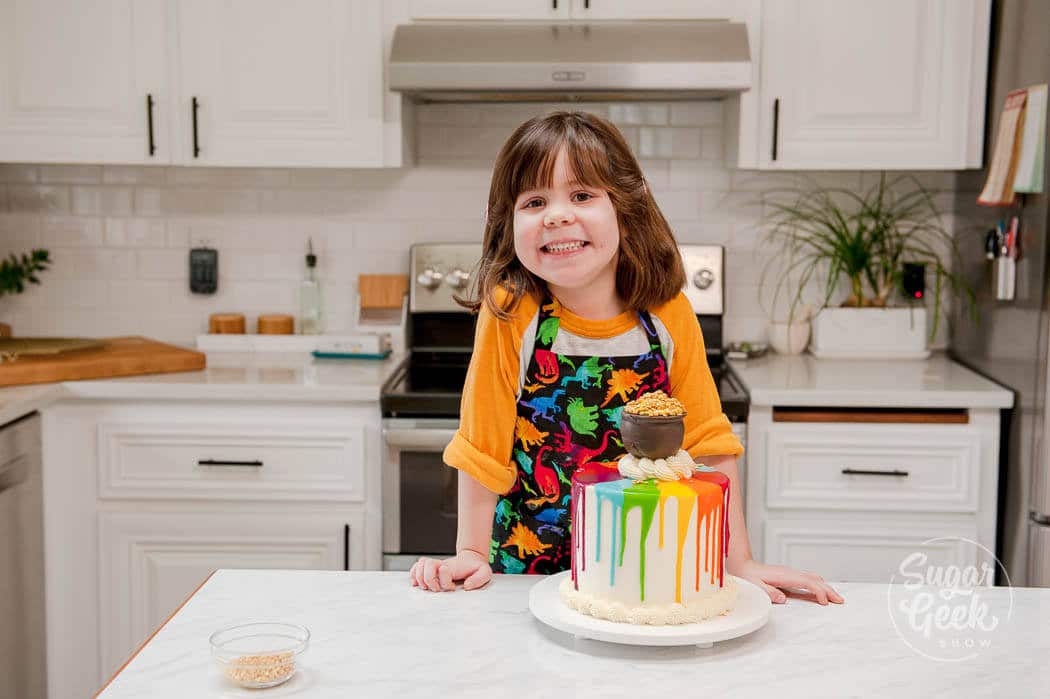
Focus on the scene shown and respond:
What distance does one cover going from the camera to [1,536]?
232 centimetres

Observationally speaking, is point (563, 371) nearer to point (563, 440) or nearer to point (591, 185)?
point (563, 440)

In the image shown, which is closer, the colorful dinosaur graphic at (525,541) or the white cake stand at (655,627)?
the white cake stand at (655,627)

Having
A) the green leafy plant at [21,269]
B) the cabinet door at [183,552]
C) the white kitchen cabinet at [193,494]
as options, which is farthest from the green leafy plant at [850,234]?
the green leafy plant at [21,269]


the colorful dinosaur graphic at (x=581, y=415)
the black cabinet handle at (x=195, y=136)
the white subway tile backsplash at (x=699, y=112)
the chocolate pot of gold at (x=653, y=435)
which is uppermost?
the white subway tile backsplash at (x=699, y=112)

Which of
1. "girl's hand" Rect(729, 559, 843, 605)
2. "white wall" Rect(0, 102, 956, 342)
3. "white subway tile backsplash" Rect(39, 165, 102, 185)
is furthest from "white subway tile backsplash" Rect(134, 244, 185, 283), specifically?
"girl's hand" Rect(729, 559, 843, 605)

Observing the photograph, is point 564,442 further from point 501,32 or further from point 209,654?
point 501,32

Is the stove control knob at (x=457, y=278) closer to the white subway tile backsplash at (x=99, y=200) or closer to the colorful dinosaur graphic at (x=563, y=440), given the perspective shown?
the white subway tile backsplash at (x=99, y=200)

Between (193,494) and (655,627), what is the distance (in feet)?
5.50

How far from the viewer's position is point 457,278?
9.88 ft

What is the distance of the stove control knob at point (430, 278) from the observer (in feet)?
9.93

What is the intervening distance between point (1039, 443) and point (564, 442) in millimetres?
1273

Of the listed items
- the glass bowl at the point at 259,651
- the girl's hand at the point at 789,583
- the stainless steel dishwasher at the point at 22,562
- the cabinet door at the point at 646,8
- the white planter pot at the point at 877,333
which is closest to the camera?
the glass bowl at the point at 259,651

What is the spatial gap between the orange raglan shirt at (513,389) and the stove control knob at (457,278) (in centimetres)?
148

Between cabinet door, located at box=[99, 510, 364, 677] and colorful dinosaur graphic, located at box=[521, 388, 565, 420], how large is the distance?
1103mm
